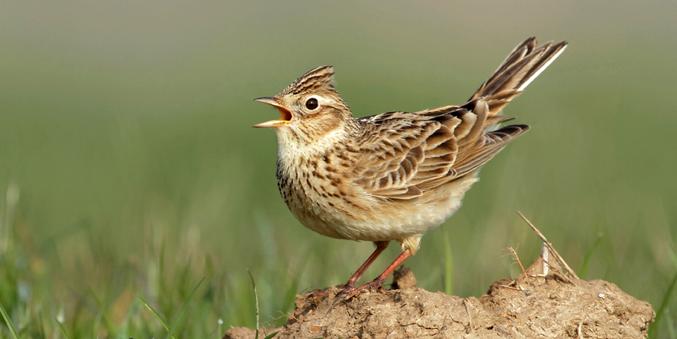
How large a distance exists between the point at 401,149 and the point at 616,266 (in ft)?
5.49

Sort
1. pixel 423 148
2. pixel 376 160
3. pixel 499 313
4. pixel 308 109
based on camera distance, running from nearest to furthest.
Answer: pixel 499 313 < pixel 308 109 < pixel 376 160 < pixel 423 148

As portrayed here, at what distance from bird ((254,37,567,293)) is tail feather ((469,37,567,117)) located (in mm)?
13

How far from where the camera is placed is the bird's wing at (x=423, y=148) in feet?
22.9

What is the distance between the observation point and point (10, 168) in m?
10.1

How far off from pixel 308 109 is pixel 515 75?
66.3 inches

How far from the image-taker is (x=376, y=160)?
7082 millimetres

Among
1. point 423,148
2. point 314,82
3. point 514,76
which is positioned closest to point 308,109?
point 314,82

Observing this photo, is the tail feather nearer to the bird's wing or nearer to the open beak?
the bird's wing

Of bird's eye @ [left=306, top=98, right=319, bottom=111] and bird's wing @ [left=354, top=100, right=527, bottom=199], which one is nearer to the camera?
bird's eye @ [left=306, top=98, right=319, bottom=111]

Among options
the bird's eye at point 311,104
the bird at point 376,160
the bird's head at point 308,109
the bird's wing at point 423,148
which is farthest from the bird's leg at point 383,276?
the bird's eye at point 311,104

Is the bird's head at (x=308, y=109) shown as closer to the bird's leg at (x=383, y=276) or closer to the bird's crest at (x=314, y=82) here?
the bird's crest at (x=314, y=82)

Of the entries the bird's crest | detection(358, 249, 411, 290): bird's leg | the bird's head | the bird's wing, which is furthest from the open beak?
detection(358, 249, 411, 290): bird's leg

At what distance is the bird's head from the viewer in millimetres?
6781

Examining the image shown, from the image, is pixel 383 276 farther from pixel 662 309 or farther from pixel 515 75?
pixel 515 75
